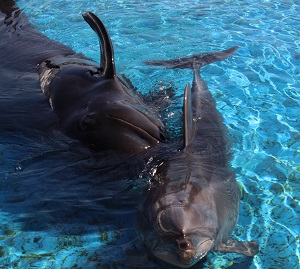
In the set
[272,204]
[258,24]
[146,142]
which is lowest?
[258,24]

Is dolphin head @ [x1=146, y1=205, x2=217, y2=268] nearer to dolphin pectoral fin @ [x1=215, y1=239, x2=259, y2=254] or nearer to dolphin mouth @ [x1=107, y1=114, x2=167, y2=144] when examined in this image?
dolphin pectoral fin @ [x1=215, y1=239, x2=259, y2=254]

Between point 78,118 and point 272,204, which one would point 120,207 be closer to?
point 78,118

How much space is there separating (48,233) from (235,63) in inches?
180

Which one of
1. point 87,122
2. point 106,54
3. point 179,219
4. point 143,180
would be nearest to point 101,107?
point 87,122

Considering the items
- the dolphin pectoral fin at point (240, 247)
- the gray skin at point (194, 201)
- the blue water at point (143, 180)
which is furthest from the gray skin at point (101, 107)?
the dolphin pectoral fin at point (240, 247)

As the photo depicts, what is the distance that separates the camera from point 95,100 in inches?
194

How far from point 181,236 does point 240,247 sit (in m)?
0.92

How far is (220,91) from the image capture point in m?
6.79

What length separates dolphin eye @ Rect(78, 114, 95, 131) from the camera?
186 inches

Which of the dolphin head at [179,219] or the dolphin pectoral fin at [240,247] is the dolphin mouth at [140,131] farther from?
the dolphin pectoral fin at [240,247]

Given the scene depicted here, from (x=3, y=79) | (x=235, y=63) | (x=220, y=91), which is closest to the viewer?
(x=3, y=79)

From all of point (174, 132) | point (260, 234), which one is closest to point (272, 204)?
point (260, 234)

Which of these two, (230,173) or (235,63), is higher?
(230,173)

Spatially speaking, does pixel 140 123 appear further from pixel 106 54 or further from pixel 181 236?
pixel 181 236
